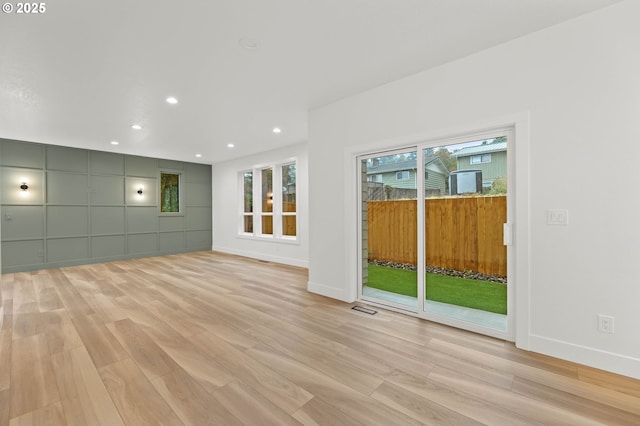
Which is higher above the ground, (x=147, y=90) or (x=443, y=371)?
(x=147, y=90)

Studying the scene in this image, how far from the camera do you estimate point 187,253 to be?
8.27 meters

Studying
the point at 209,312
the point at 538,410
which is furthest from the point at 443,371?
the point at 209,312

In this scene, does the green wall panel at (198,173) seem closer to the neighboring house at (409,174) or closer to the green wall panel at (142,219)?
the green wall panel at (142,219)

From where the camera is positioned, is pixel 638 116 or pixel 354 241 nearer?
pixel 638 116

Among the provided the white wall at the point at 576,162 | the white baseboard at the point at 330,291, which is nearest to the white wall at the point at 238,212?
the white baseboard at the point at 330,291

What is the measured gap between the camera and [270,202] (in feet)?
23.6

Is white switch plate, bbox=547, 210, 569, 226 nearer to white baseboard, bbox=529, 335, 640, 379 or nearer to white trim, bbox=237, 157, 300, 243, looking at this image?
white baseboard, bbox=529, 335, 640, 379

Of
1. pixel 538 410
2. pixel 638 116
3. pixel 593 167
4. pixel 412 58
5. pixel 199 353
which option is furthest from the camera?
pixel 412 58

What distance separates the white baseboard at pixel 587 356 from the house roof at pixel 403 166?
1811 millimetres

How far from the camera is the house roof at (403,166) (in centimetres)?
309

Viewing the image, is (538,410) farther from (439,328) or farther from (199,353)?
(199,353)

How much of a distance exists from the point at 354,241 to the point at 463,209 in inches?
56.1

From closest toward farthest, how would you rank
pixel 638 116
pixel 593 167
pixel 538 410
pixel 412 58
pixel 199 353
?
pixel 538 410, pixel 638 116, pixel 593 167, pixel 199 353, pixel 412 58


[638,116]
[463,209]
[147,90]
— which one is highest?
[147,90]
